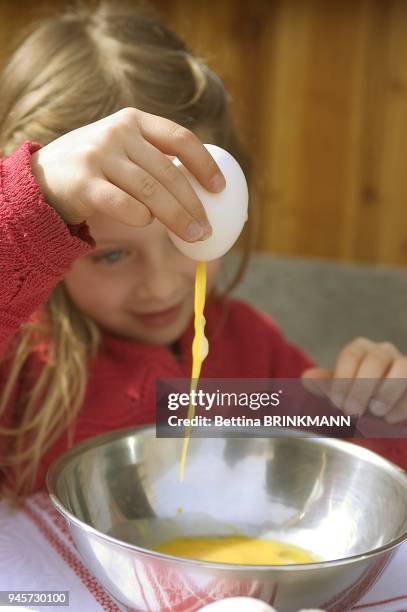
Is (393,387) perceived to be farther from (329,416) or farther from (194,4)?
(194,4)

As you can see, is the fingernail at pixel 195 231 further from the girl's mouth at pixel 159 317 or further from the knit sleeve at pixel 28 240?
the girl's mouth at pixel 159 317

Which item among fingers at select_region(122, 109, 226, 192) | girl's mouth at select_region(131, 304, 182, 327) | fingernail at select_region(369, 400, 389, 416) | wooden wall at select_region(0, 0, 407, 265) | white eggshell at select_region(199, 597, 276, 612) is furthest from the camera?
wooden wall at select_region(0, 0, 407, 265)

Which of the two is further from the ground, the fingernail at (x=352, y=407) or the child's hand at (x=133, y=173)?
the child's hand at (x=133, y=173)

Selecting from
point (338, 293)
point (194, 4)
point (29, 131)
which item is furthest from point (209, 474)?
point (194, 4)

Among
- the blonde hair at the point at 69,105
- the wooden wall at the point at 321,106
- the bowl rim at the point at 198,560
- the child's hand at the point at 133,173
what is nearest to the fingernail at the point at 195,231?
the child's hand at the point at 133,173

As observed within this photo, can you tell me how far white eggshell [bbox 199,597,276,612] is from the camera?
41 centimetres

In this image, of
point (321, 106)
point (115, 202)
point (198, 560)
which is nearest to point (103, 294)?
point (115, 202)

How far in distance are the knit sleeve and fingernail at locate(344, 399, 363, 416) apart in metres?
0.27

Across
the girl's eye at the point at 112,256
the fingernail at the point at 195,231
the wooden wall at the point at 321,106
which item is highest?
the fingernail at the point at 195,231

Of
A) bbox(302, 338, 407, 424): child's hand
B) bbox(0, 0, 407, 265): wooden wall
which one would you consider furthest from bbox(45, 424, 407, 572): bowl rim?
bbox(0, 0, 407, 265): wooden wall

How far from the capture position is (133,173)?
532 millimetres

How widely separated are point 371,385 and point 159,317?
0.24 metres

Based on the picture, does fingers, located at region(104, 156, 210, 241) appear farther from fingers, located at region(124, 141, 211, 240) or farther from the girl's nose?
the girl's nose

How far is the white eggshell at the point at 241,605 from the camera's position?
0.41 m
